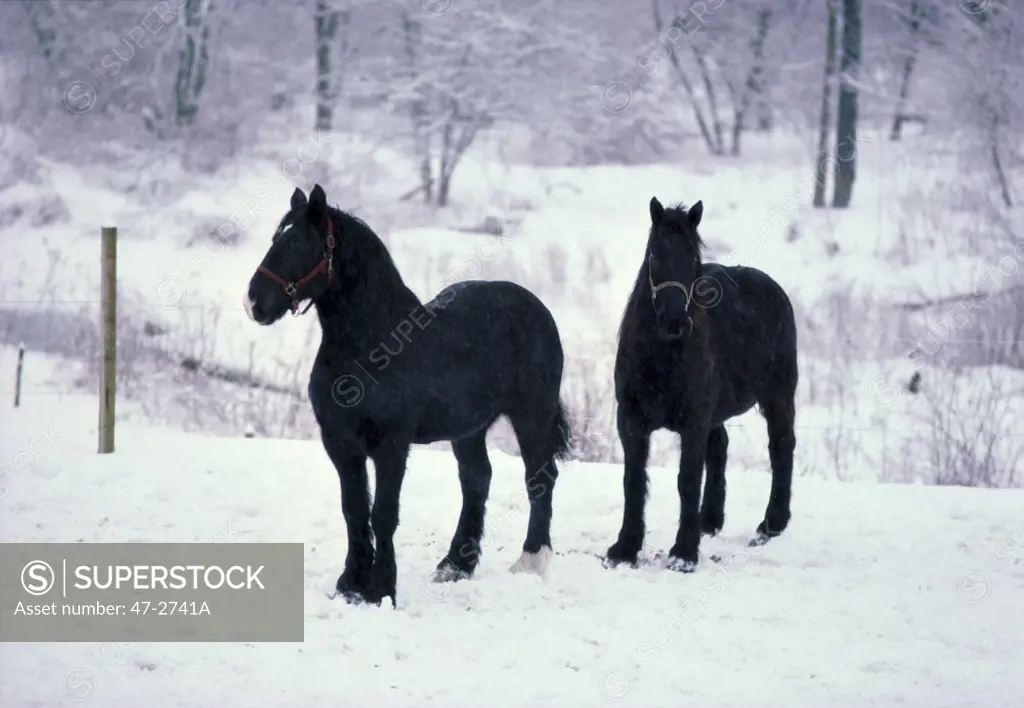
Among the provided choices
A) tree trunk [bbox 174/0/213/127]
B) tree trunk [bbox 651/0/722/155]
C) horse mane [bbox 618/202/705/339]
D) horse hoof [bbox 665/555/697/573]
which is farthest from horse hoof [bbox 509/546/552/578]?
tree trunk [bbox 174/0/213/127]

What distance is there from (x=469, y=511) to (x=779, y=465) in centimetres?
231

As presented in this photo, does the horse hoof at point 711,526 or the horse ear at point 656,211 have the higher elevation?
the horse ear at point 656,211

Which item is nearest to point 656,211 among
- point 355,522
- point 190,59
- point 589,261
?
point 355,522

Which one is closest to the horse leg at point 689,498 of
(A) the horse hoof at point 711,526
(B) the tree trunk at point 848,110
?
(A) the horse hoof at point 711,526

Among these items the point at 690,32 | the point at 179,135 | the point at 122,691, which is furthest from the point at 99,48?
the point at 122,691

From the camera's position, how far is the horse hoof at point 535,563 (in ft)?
21.3

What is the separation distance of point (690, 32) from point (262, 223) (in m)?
11.0

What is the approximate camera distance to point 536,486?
6.54 metres

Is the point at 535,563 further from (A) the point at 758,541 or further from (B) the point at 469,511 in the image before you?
(A) the point at 758,541

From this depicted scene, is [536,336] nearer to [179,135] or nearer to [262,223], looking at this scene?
[262,223]

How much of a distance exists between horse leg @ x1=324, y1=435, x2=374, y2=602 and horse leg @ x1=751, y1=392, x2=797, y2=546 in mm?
2912

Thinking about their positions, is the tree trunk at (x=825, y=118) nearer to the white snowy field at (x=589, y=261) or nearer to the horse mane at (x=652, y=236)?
the white snowy field at (x=589, y=261)

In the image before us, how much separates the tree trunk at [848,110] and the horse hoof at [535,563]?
611 inches

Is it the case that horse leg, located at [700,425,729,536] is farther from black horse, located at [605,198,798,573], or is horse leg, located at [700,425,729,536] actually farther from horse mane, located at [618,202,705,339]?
horse mane, located at [618,202,705,339]
